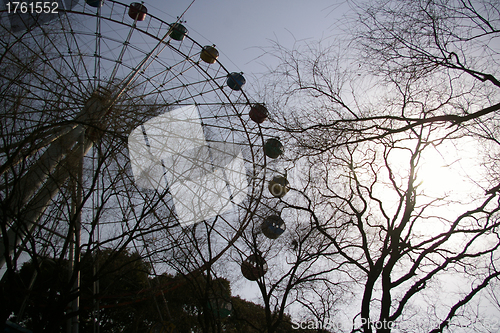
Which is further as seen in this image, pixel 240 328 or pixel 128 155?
pixel 240 328

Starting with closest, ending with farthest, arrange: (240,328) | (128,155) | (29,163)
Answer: (29,163) → (128,155) → (240,328)

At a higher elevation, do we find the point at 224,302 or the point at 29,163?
the point at 29,163

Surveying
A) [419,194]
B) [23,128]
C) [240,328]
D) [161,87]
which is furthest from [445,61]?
[240,328]

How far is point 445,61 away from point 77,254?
7.62 m

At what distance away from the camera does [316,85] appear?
22.2 feet

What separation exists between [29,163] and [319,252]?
795 centimetres

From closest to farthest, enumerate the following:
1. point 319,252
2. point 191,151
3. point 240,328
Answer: point 319,252 → point 191,151 → point 240,328

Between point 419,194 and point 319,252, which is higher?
point 419,194

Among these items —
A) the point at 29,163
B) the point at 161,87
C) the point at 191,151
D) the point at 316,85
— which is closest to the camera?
the point at 29,163

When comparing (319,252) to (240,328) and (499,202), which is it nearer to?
(499,202)

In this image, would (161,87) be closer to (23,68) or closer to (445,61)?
(23,68)

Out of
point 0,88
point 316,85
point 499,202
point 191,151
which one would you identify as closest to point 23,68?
point 0,88

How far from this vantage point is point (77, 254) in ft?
18.4

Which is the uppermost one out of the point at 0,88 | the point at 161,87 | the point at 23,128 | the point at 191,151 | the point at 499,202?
the point at 161,87
